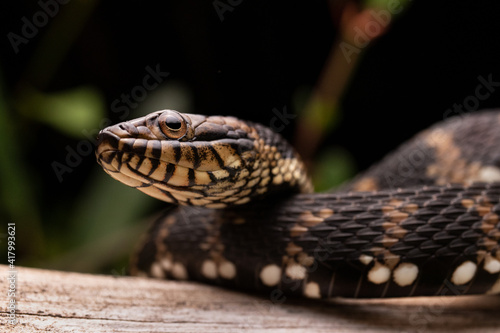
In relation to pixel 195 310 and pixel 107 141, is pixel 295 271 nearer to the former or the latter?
pixel 195 310

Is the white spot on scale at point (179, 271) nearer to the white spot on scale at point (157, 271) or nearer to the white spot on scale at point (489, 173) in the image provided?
the white spot on scale at point (157, 271)

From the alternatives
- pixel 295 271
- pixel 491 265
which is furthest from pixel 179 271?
pixel 491 265

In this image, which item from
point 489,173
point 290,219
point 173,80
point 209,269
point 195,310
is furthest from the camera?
point 173,80

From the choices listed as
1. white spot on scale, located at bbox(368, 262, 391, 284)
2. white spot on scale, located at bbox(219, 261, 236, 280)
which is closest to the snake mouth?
white spot on scale, located at bbox(219, 261, 236, 280)

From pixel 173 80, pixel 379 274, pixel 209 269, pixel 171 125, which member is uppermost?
pixel 173 80

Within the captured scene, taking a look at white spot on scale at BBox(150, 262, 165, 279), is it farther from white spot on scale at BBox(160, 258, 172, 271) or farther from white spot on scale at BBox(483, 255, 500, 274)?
white spot on scale at BBox(483, 255, 500, 274)

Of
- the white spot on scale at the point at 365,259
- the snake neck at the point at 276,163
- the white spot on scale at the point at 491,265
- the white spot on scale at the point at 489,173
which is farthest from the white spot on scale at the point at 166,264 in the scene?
the white spot on scale at the point at 489,173

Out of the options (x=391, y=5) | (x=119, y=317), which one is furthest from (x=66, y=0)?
(x=119, y=317)
